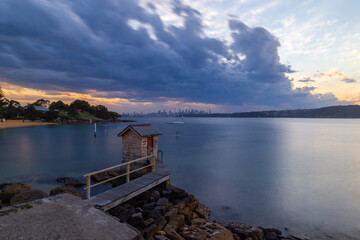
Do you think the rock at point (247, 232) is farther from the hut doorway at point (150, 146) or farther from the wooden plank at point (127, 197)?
the hut doorway at point (150, 146)

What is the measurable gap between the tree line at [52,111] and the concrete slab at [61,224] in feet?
362

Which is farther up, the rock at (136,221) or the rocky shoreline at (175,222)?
the rock at (136,221)

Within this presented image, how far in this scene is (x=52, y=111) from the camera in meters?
117

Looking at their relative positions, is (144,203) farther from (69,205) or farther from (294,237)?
(294,237)

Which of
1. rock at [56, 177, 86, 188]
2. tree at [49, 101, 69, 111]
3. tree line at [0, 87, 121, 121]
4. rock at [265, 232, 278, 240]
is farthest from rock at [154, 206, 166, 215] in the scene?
tree at [49, 101, 69, 111]

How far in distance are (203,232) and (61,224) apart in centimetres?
570

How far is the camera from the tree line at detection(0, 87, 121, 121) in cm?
10694

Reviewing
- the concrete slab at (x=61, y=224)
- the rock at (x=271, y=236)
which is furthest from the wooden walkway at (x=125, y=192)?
the rock at (x=271, y=236)

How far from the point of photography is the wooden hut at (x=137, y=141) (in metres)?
14.4

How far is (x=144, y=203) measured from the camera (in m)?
10.3

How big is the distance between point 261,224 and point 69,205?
10.8 meters

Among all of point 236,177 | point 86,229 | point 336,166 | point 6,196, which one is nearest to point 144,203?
point 86,229

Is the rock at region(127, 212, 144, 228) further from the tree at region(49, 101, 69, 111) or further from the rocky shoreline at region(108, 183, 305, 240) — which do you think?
the tree at region(49, 101, 69, 111)

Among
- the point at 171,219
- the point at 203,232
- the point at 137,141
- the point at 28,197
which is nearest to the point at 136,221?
the point at 171,219
